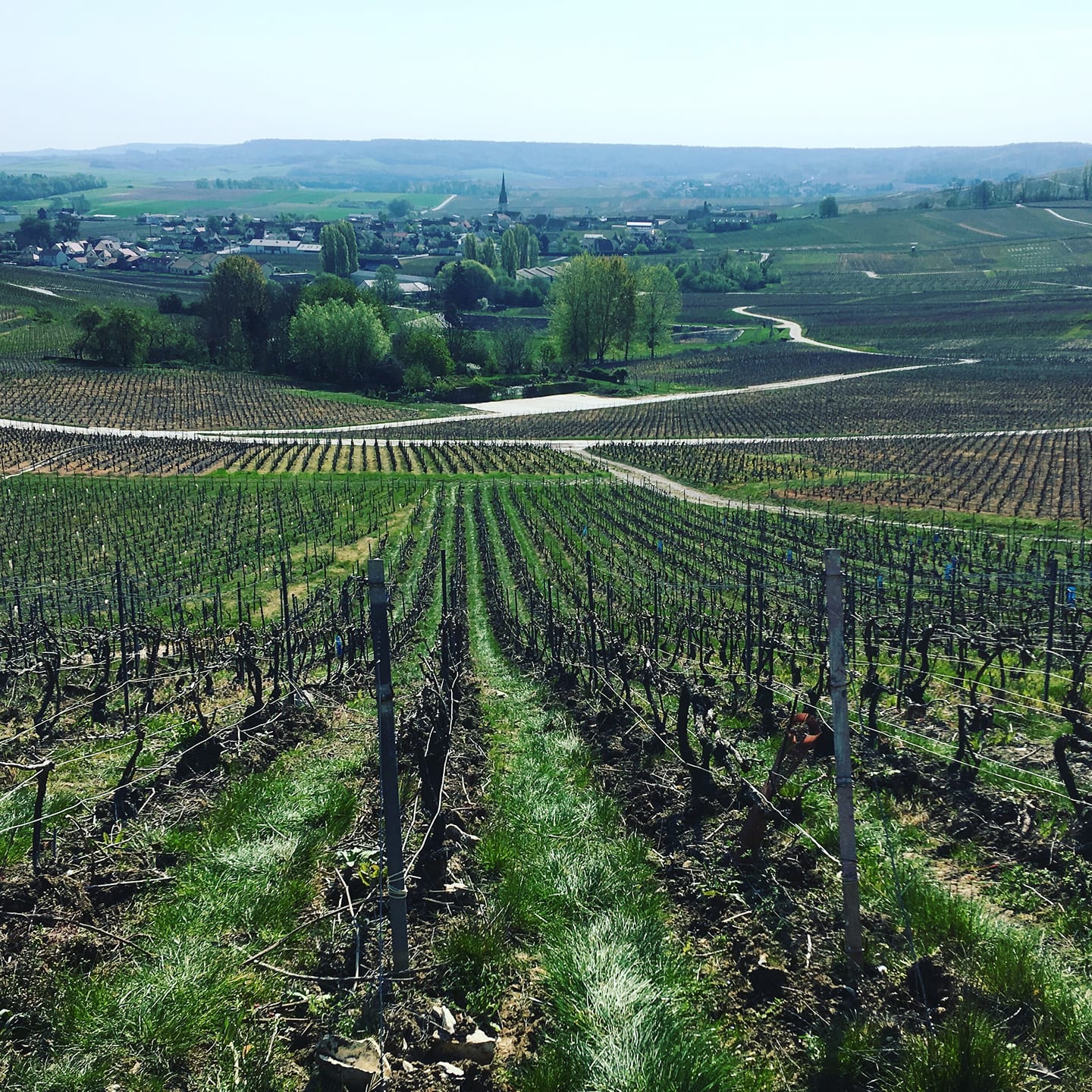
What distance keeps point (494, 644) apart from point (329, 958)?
15622 millimetres

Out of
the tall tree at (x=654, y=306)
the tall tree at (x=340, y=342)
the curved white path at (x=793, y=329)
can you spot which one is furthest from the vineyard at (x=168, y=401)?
the curved white path at (x=793, y=329)

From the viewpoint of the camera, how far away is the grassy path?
575 cm

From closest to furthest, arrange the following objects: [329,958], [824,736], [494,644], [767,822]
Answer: [329,958]
[767,822]
[824,736]
[494,644]

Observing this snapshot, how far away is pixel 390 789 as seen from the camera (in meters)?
6.71

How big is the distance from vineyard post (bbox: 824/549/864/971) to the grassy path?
115 centimetres

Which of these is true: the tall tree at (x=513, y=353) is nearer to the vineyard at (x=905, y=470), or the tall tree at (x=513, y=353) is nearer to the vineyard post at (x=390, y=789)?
the vineyard at (x=905, y=470)

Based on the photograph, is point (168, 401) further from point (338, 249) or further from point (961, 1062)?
point (961, 1062)

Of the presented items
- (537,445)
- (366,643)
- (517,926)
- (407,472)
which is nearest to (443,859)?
(517,926)

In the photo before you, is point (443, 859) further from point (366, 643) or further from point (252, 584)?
point (252, 584)

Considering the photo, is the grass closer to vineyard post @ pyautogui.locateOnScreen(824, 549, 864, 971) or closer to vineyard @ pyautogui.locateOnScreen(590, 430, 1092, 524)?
vineyard post @ pyautogui.locateOnScreen(824, 549, 864, 971)

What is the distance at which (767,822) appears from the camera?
8.55 m

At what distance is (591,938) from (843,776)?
2.20 meters

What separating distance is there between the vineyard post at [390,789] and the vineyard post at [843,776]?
10.0ft

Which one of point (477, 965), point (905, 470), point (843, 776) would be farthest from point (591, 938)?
point (905, 470)
